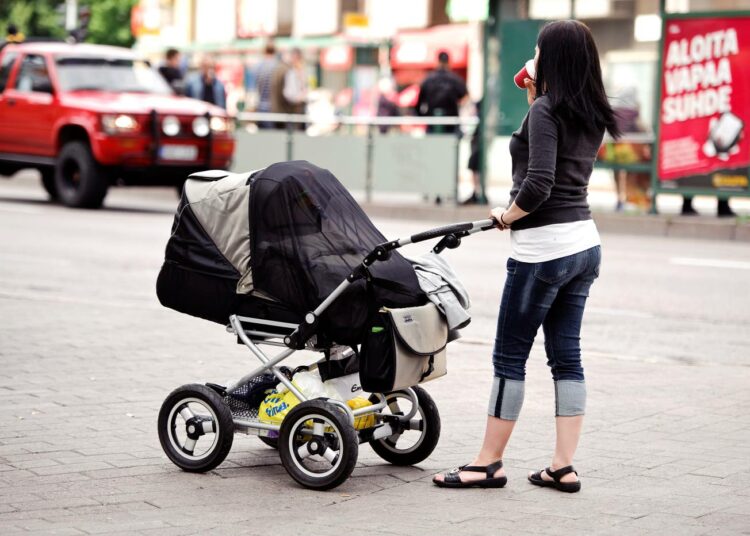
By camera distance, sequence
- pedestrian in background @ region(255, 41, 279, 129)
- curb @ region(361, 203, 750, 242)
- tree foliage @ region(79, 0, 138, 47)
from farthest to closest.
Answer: tree foliage @ region(79, 0, 138, 47) → pedestrian in background @ region(255, 41, 279, 129) → curb @ region(361, 203, 750, 242)

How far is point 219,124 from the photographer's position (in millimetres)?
19156

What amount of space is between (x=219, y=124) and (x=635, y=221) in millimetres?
5583

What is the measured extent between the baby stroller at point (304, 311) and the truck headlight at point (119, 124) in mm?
12709

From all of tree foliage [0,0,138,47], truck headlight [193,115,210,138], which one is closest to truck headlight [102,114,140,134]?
truck headlight [193,115,210,138]

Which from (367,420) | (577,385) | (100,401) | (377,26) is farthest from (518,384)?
(377,26)

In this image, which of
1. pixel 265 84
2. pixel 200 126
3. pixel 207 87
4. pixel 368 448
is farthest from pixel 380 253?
pixel 207 87

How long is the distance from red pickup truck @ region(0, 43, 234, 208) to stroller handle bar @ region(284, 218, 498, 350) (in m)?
13.3

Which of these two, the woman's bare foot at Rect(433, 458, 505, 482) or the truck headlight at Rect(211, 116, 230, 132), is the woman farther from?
the truck headlight at Rect(211, 116, 230, 132)

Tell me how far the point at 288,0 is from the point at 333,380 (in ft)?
129

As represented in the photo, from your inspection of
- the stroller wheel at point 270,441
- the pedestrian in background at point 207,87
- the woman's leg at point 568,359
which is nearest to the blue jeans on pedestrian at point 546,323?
the woman's leg at point 568,359

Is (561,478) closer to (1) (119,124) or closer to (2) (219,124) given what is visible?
(1) (119,124)

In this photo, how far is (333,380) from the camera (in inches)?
224

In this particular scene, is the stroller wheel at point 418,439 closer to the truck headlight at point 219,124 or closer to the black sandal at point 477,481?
the black sandal at point 477,481

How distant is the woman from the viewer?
5.25 m
